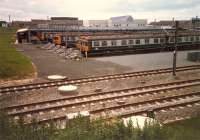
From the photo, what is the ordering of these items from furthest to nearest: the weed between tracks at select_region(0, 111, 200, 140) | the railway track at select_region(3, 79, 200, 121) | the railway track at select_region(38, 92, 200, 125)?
the railway track at select_region(3, 79, 200, 121), the railway track at select_region(38, 92, 200, 125), the weed between tracks at select_region(0, 111, 200, 140)

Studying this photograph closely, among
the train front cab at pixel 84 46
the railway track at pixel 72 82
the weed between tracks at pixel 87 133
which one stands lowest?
the railway track at pixel 72 82

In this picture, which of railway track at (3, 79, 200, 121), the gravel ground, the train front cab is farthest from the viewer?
the train front cab

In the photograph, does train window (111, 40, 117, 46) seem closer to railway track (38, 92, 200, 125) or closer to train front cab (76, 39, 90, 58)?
train front cab (76, 39, 90, 58)

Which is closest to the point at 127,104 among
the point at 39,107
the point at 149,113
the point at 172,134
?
the point at 149,113

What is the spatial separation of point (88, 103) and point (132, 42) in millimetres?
27251

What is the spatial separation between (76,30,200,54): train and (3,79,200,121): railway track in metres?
19.2

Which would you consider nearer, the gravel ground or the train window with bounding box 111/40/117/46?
the gravel ground

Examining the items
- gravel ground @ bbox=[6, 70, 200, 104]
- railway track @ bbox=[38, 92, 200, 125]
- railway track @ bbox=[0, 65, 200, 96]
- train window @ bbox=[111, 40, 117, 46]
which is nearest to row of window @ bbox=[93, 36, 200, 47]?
train window @ bbox=[111, 40, 117, 46]

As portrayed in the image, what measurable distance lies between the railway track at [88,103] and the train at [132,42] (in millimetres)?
19214

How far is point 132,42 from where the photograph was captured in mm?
42656

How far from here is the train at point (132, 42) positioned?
131ft

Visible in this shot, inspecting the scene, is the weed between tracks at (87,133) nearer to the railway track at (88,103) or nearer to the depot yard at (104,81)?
the depot yard at (104,81)

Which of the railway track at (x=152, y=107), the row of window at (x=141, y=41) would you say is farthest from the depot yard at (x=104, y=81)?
the row of window at (x=141, y=41)

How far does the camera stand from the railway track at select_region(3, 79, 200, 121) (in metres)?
15.1
